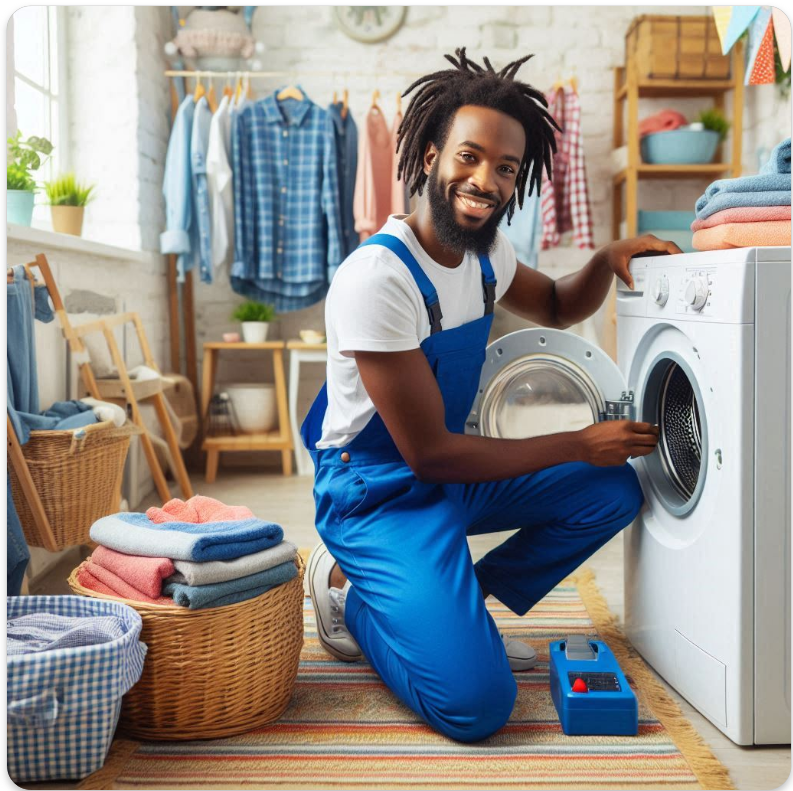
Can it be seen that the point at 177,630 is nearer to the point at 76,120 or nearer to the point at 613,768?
the point at 613,768

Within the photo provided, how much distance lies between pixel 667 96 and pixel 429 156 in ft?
9.85

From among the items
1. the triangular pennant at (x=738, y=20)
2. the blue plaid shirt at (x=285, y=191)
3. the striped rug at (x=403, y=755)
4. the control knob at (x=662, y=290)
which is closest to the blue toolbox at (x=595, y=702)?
the striped rug at (x=403, y=755)

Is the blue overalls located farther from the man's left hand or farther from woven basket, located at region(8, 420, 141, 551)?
woven basket, located at region(8, 420, 141, 551)

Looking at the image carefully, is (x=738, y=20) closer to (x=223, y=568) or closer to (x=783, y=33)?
(x=783, y=33)

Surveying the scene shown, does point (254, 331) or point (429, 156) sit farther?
point (254, 331)

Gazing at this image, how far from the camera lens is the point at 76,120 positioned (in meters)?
3.72

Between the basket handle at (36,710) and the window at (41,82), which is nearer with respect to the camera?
the basket handle at (36,710)

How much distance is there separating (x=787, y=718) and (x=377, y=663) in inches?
29.7

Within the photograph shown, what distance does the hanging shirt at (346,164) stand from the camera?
416 cm

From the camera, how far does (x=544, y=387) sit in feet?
6.91

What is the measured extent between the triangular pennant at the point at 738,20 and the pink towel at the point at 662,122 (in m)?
1.84

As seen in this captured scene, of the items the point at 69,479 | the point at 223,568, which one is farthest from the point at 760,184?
the point at 69,479

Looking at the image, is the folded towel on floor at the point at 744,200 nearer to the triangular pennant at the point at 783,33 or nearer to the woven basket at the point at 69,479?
the triangular pennant at the point at 783,33

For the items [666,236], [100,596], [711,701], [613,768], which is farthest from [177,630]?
[666,236]
